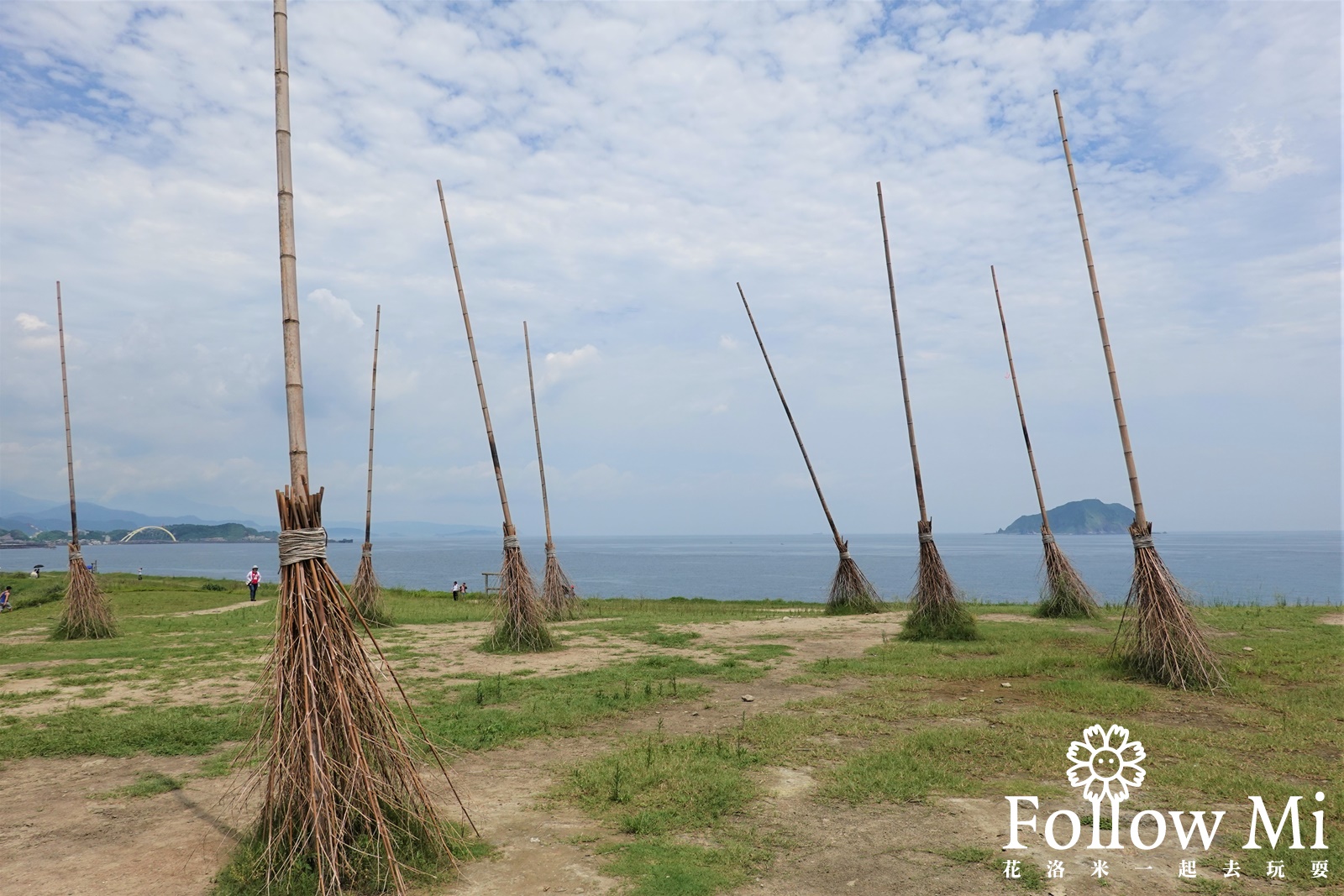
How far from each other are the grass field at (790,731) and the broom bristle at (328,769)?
1.82 ft

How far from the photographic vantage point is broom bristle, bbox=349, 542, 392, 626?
1623cm

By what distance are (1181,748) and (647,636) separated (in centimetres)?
894

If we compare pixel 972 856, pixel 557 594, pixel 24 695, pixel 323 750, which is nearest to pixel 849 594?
pixel 557 594

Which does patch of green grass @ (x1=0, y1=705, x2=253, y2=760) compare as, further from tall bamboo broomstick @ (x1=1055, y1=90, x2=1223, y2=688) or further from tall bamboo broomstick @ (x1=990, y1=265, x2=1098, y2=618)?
tall bamboo broomstick @ (x1=990, y1=265, x2=1098, y2=618)

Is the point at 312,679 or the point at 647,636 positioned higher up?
the point at 312,679

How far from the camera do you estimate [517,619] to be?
40.5ft

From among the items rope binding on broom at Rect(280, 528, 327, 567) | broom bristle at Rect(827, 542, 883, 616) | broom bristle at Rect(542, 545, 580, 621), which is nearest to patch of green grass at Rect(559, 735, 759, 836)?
rope binding on broom at Rect(280, 528, 327, 567)

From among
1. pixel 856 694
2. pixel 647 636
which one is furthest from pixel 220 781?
pixel 647 636

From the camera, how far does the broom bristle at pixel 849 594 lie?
55.5ft

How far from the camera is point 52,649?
13117mm

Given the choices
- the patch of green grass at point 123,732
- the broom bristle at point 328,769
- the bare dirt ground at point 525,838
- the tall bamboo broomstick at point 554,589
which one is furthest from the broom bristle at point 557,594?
the broom bristle at point 328,769

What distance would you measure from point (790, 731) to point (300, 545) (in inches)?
172

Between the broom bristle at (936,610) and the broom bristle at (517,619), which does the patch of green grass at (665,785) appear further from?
the broom bristle at (936,610)

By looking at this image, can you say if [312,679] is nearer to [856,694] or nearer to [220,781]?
[220,781]
